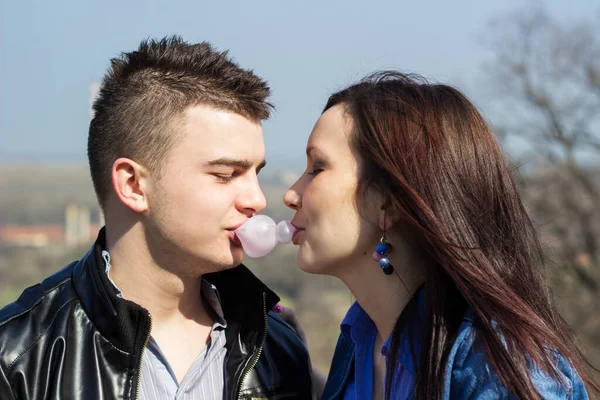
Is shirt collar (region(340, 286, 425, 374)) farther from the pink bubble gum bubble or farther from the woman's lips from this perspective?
the woman's lips

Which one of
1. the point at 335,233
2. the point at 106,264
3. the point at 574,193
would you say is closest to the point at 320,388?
the point at 335,233

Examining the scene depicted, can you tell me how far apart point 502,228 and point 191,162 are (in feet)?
4.87

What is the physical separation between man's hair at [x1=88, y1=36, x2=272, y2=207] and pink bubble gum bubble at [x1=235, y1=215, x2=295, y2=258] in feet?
1.67

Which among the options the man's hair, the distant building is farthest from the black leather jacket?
the distant building

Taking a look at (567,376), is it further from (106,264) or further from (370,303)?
(106,264)

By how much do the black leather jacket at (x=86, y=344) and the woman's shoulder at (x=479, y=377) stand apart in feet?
3.40

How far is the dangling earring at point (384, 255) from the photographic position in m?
3.86

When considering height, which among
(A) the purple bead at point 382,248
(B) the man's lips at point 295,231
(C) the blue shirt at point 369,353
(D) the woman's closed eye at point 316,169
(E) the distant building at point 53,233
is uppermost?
(D) the woman's closed eye at point 316,169

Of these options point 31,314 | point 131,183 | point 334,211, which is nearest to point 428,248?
point 334,211

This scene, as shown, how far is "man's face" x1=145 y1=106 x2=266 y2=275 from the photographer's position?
3916 mm

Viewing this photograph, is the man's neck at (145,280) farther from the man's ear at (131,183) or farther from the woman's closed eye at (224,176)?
the woman's closed eye at (224,176)

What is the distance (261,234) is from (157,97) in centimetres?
86

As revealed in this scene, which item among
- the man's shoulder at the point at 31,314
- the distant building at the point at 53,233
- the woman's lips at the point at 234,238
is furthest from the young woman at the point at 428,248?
the distant building at the point at 53,233

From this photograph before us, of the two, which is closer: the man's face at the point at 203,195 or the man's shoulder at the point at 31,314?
the man's shoulder at the point at 31,314
